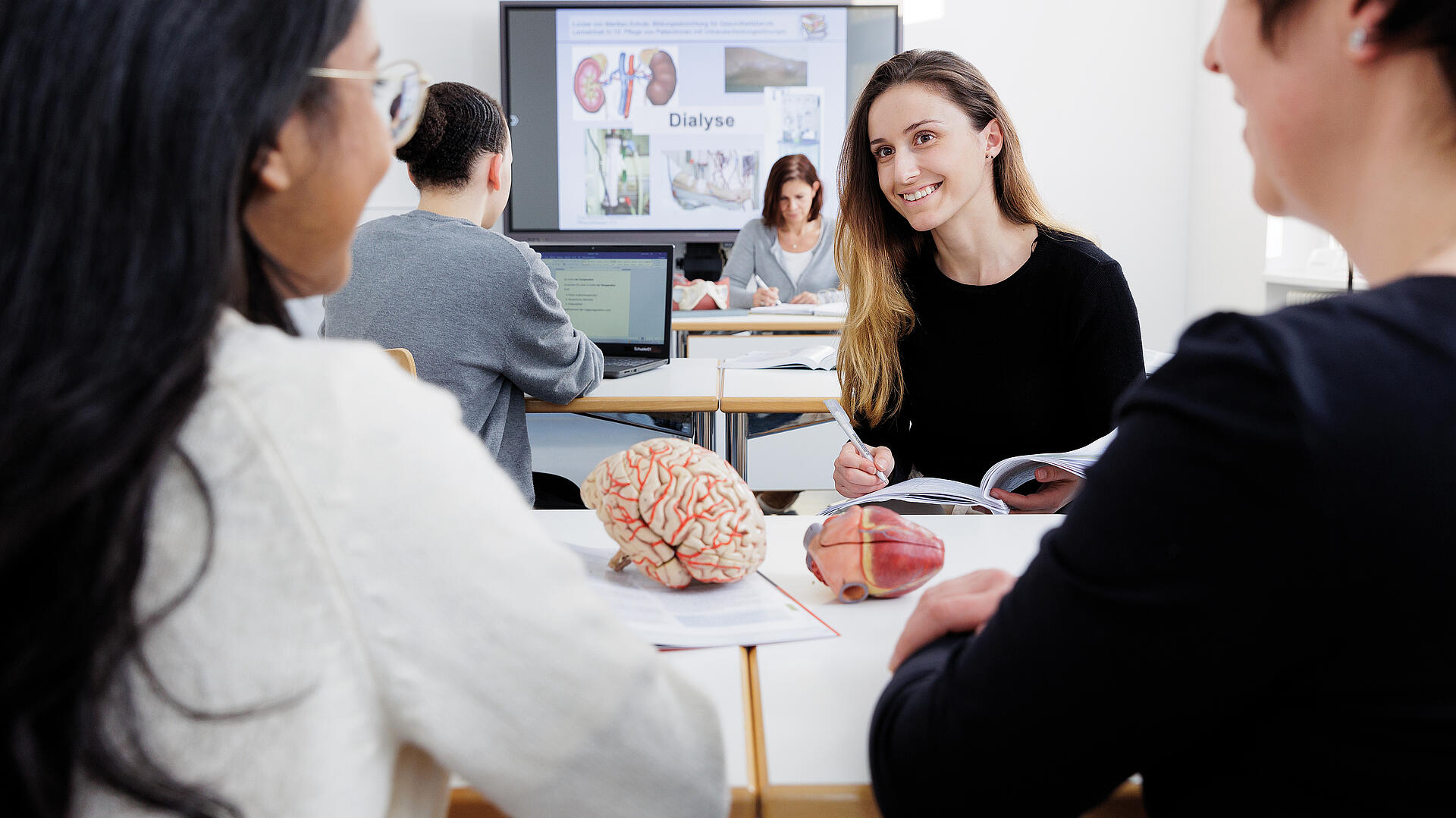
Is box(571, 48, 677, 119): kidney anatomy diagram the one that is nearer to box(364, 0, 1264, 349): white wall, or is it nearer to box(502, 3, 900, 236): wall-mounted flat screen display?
box(502, 3, 900, 236): wall-mounted flat screen display

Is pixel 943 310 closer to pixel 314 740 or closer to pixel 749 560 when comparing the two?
pixel 749 560

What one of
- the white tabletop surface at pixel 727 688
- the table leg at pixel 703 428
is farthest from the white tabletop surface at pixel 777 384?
the white tabletop surface at pixel 727 688

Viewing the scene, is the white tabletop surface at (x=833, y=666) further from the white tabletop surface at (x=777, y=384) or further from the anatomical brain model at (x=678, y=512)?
the white tabletop surface at (x=777, y=384)

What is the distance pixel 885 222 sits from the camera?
6.41ft

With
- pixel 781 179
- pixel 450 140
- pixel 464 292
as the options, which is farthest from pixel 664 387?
pixel 781 179

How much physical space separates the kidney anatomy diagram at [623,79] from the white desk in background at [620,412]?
85.0 inches

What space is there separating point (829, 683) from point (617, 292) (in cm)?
205

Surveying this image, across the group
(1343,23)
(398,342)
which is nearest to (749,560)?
(1343,23)

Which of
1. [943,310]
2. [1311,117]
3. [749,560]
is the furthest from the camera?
[943,310]

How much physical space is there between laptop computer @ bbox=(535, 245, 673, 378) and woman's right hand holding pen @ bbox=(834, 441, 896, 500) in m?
1.03

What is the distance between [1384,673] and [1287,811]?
87 mm

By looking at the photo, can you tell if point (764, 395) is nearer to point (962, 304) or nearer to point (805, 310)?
point (962, 304)

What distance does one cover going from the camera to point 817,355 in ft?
9.23

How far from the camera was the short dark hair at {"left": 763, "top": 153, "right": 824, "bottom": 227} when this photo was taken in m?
4.80
